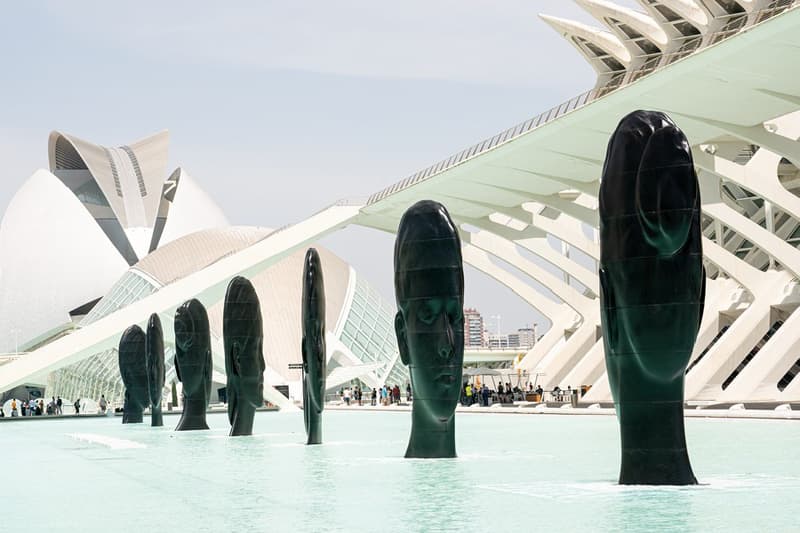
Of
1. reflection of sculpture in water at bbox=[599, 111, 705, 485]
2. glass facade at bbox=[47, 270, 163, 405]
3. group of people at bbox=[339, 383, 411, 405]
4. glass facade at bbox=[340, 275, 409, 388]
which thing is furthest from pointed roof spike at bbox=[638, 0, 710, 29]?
glass facade at bbox=[47, 270, 163, 405]

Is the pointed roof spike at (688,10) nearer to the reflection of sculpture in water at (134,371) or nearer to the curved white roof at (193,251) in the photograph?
the reflection of sculpture in water at (134,371)

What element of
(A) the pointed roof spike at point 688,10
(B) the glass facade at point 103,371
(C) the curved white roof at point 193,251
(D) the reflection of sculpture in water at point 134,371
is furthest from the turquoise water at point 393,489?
(C) the curved white roof at point 193,251

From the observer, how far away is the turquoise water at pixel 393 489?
25.7 feet

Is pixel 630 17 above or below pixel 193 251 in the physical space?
above

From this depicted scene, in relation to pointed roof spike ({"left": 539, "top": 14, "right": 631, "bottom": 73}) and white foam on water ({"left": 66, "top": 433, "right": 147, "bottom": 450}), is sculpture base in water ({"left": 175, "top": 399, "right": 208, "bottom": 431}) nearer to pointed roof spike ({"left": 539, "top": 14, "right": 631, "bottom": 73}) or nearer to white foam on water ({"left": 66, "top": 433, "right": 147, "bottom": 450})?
white foam on water ({"left": 66, "top": 433, "right": 147, "bottom": 450})

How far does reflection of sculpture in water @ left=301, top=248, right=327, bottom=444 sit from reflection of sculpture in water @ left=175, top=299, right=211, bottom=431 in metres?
7.99

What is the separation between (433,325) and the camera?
545 inches

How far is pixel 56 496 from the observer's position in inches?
421

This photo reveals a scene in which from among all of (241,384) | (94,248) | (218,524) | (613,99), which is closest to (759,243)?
(613,99)

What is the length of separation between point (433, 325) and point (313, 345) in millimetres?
4697

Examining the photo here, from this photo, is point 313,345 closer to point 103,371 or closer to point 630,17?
point 630,17

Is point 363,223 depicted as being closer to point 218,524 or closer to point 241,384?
point 241,384

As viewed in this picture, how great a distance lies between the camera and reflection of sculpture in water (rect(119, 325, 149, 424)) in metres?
34.0

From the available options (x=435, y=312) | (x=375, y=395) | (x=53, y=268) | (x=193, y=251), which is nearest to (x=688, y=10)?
(x=375, y=395)
